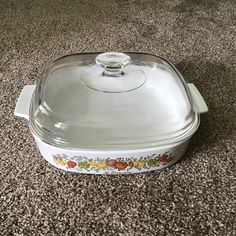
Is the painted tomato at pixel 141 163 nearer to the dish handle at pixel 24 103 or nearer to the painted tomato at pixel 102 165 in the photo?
the painted tomato at pixel 102 165

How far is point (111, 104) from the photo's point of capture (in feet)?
1.86

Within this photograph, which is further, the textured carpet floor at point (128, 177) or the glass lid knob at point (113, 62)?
the glass lid knob at point (113, 62)

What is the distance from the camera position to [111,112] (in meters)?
0.55

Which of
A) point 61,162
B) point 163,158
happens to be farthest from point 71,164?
point 163,158

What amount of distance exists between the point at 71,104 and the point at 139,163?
14 centimetres

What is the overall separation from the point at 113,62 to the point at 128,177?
18cm

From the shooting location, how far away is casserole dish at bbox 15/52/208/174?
497 mm

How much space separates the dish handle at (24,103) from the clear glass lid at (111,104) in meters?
0.02

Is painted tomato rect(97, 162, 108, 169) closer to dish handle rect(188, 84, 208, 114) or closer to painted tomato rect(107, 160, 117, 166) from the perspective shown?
painted tomato rect(107, 160, 117, 166)

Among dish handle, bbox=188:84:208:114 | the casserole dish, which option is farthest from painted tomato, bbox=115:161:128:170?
dish handle, bbox=188:84:208:114

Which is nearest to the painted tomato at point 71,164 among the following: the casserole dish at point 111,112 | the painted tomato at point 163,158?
the casserole dish at point 111,112

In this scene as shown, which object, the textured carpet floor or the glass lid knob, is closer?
the textured carpet floor

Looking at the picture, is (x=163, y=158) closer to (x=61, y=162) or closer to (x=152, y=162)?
(x=152, y=162)

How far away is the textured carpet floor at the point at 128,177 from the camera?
0.46 m
